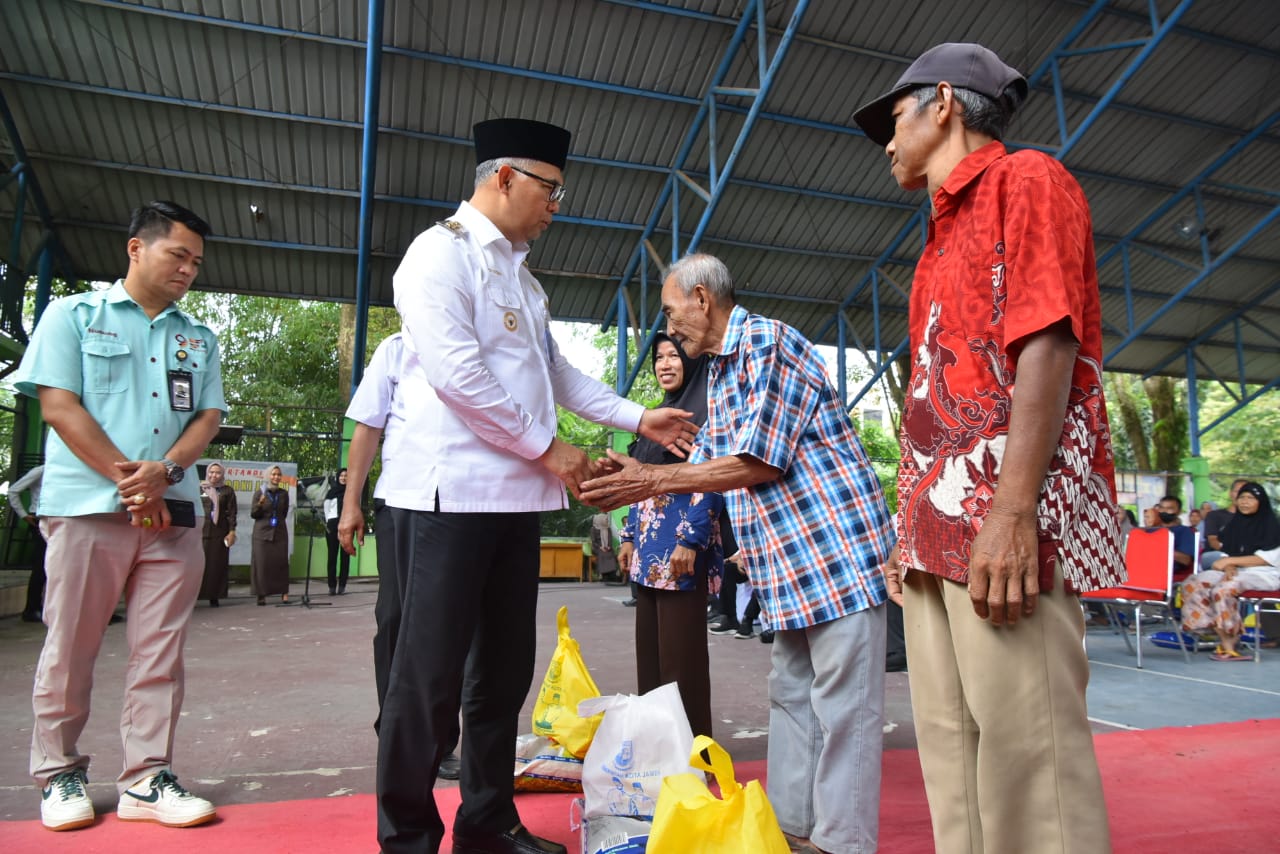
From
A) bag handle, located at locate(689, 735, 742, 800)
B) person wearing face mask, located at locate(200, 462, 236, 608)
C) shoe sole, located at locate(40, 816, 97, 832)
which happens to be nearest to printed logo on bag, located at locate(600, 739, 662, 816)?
bag handle, located at locate(689, 735, 742, 800)

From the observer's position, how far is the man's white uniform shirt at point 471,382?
1812 millimetres

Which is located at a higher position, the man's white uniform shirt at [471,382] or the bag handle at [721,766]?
the man's white uniform shirt at [471,382]

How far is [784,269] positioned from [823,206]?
1.33 meters

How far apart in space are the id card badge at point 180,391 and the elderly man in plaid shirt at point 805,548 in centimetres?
140

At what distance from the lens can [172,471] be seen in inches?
94.1

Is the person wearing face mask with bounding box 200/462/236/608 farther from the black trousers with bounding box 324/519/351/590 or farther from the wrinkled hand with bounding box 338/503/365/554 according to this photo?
the wrinkled hand with bounding box 338/503/365/554

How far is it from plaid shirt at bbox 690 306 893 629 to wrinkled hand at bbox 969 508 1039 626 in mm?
690

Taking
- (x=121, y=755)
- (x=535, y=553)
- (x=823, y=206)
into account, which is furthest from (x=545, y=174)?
(x=823, y=206)

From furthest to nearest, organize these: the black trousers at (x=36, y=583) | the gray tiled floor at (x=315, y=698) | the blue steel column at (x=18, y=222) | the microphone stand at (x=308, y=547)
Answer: the blue steel column at (x=18, y=222)
the microphone stand at (x=308, y=547)
the black trousers at (x=36, y=583)
the gray tiled floor at (x=315, y=698)

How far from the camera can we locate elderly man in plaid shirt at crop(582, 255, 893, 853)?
73.5 inches

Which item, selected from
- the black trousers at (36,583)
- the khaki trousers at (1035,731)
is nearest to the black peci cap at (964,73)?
the khaki trousers at (1035,731)

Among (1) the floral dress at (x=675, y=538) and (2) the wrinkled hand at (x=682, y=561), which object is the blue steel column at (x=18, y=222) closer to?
(1) the floral dress at (x=675, y=538)

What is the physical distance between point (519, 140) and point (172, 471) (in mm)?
1389

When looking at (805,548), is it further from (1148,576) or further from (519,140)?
(1148,576)
